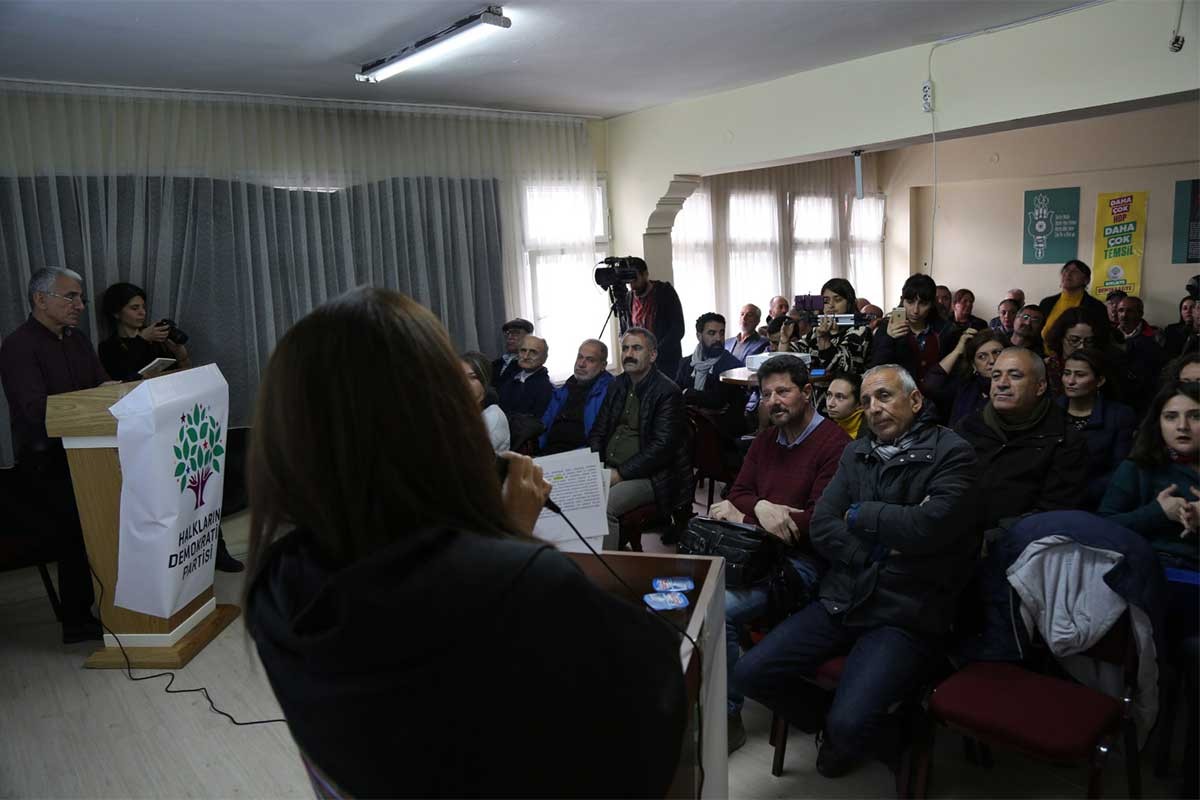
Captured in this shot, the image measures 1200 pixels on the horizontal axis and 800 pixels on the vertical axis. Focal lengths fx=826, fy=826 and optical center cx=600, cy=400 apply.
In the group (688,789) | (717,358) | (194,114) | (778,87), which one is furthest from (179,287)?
(688,789)

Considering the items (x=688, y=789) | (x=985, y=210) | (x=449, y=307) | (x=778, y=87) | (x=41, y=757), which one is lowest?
(x=41, y=757)

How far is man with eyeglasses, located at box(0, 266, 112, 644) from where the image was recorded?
3465mm

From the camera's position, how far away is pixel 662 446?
3.77 metres

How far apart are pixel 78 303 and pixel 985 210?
855 centimetres

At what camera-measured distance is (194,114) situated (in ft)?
16.0

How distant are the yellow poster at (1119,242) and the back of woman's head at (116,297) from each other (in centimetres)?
802

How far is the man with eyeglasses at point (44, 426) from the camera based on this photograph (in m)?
3.46

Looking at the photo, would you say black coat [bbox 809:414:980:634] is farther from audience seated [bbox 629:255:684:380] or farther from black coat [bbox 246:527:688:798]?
audience seated [bbox 629:255:684:380]

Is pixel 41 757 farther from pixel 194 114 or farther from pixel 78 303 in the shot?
pixel 194 114

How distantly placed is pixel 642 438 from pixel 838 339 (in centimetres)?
130

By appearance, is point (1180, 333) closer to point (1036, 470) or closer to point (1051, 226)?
point (1051, 226)

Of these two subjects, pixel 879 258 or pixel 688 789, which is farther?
pixel 879 258

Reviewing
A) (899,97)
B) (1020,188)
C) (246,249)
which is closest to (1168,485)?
(899,97)

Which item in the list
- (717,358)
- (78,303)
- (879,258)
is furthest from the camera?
(879,258)
